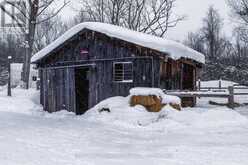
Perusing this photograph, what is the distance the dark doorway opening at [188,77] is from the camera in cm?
2170

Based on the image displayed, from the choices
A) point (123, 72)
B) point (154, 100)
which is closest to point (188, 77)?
point (123, 72)

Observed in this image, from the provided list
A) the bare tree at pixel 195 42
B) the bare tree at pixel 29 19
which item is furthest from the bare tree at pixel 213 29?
the bare tree at pixel 29 19

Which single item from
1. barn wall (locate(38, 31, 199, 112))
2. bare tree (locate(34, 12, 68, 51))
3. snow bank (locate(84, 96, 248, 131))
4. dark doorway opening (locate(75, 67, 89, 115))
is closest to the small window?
barn wall (locate(38, 31, 199, 112))

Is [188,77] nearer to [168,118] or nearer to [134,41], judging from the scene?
[134,41]

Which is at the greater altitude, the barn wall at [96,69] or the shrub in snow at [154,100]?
the barn wall at [96,69]

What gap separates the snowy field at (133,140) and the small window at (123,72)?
1.23 metres

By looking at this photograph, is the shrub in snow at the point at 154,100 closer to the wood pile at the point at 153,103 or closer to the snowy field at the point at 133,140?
the wood pile at the point at 153,103

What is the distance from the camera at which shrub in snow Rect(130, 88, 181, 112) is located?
52.3 feet

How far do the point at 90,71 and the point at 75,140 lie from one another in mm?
9257

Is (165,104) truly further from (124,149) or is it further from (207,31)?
(207,31)

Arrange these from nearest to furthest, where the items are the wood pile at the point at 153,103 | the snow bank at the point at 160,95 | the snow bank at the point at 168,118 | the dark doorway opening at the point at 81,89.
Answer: the snow bank at the point at 168,118 → the wood pile at the point at 153,103 → the snow bank at the point at 160,95 → the dark doorway opening at the point at 81,89

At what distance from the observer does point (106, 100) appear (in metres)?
17.9

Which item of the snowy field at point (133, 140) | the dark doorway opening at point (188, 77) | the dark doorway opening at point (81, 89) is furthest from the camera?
the dark doorway opening at point (188, 77)

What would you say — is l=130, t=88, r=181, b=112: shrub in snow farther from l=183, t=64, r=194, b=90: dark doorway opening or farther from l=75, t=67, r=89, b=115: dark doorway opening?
l=183, t=64, r=194, b=90: dark doorway opening
